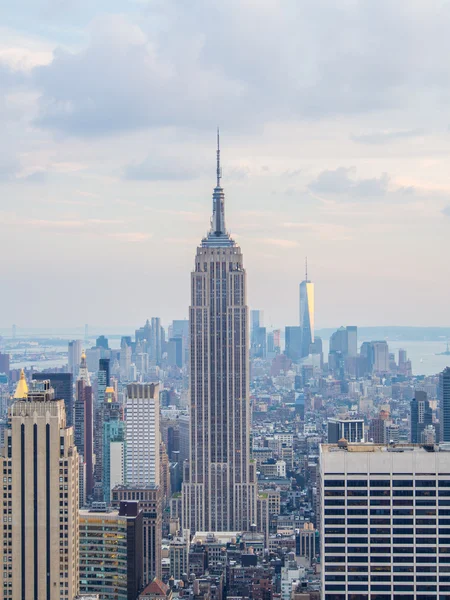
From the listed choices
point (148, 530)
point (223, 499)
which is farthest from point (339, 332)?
point (148, 530)

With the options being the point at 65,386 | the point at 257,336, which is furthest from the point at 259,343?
the point at 65,386

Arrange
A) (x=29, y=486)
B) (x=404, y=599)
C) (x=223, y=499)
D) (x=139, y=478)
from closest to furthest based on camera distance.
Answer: (x=404, y=599) < (x=29, y=486) < (x=139, y=478) < (x=223, y=499)

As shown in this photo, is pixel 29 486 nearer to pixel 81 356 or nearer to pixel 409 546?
pixel 409 546

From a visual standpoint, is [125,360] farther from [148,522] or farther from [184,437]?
[148,522]

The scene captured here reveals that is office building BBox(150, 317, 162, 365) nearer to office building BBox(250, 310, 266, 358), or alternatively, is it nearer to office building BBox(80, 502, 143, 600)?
office building BBox(250, 310, 266, 358)

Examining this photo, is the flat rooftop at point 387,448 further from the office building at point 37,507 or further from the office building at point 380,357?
the office building at point 380,357

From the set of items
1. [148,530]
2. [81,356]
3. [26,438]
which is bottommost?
[148,530]
